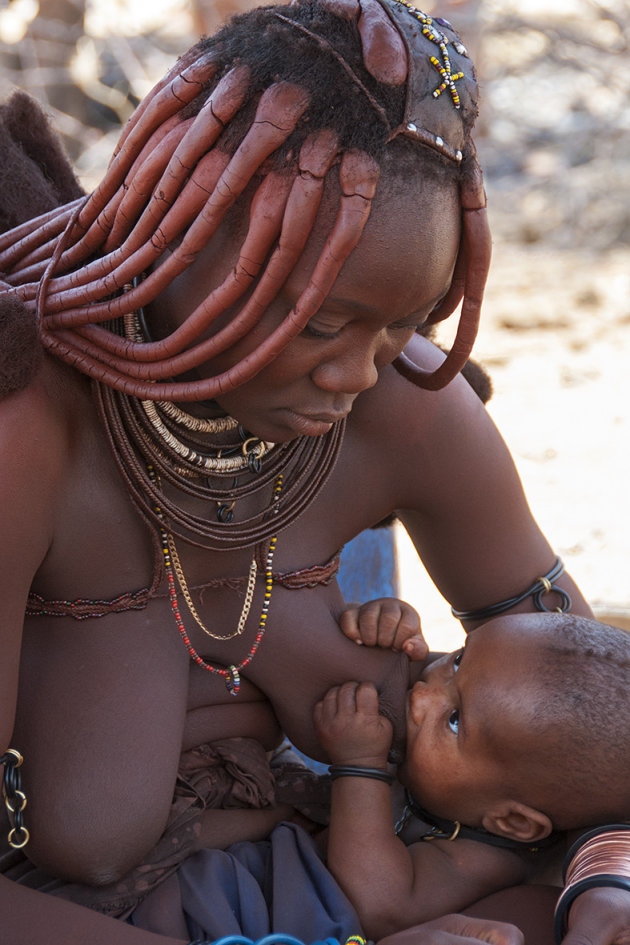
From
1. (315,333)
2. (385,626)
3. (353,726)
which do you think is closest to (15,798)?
(353,726)

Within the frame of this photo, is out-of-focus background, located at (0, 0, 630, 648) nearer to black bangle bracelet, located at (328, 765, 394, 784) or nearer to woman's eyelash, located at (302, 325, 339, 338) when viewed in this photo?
black bangle bracelet, located at (328, 765, 394, 784)

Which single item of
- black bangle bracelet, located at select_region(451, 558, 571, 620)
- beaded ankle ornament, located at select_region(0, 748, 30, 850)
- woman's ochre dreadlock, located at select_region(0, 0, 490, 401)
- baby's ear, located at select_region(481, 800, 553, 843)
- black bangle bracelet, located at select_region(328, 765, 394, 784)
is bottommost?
baby's ear, located at select_region(481, 800, 553, 843)

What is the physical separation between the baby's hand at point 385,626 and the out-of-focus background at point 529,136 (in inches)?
145

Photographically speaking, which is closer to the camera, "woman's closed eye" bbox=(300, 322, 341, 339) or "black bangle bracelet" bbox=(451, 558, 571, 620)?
"woman's closed eye" bbox=(300, 322, 341, 339)

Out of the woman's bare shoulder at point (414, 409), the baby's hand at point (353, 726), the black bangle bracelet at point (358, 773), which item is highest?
the woman's bare shoulder at point (414, 409)

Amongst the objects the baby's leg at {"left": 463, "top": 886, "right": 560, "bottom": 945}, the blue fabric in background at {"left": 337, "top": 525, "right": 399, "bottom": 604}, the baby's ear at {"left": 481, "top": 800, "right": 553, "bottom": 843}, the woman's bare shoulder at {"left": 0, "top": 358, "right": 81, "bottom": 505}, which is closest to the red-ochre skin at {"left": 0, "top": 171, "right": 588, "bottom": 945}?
the woman's bare shoulder at {"left": 0, "top": 358, "right": 81, "bottom": 505}

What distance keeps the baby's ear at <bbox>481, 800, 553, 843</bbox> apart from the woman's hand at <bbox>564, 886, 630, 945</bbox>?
218 mm

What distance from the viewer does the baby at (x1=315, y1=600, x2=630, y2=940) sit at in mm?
1755

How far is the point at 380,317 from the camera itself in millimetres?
1409

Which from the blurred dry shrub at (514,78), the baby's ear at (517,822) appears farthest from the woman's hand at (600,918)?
the blurred dry shrub at (514,78)

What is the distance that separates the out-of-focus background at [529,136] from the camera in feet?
19.9

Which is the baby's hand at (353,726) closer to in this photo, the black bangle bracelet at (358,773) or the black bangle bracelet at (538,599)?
the black bangle bracelet at (358,773)

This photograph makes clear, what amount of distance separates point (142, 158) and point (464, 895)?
131 cm

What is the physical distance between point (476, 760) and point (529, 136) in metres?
7.56
